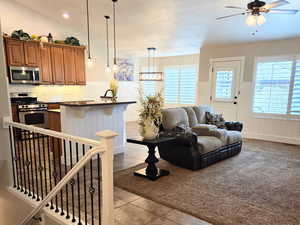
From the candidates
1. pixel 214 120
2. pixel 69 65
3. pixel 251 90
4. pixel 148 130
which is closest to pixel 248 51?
pixel 251 90

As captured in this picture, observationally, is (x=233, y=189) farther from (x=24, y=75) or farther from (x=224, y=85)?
(x=24, y=75)

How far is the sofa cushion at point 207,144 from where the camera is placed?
3.73 m

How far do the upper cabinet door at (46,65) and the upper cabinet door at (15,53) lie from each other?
1.60ft

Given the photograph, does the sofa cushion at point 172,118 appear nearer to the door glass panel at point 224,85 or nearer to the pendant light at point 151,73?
the door glass panel at point 224,85

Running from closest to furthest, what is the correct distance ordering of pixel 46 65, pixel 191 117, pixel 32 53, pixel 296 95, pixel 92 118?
pixel 92 118
pixel 191 117
pixel 296 95
pixel 32 53
pixel 46 65

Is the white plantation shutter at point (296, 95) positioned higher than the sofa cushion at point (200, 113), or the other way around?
the white plantation shutter at point (296, 95)

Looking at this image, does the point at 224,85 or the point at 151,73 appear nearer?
the point at 224,85

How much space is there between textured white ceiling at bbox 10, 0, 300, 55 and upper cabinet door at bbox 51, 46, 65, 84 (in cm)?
87

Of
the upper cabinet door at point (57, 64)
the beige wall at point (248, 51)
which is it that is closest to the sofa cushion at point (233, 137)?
the beige wall at point (248, 51)

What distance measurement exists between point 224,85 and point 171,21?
259 cm

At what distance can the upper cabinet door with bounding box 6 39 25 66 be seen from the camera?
529 cm

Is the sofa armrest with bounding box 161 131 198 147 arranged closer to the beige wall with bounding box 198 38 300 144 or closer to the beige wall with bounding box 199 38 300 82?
the beige wall with bounding box 198 38 300 144

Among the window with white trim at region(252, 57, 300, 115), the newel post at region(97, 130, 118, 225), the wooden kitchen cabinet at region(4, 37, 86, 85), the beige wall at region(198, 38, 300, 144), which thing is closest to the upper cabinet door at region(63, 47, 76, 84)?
the wooden kitchen cabinet at region(4, 37, 86, 85)

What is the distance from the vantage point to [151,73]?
7875 mm
